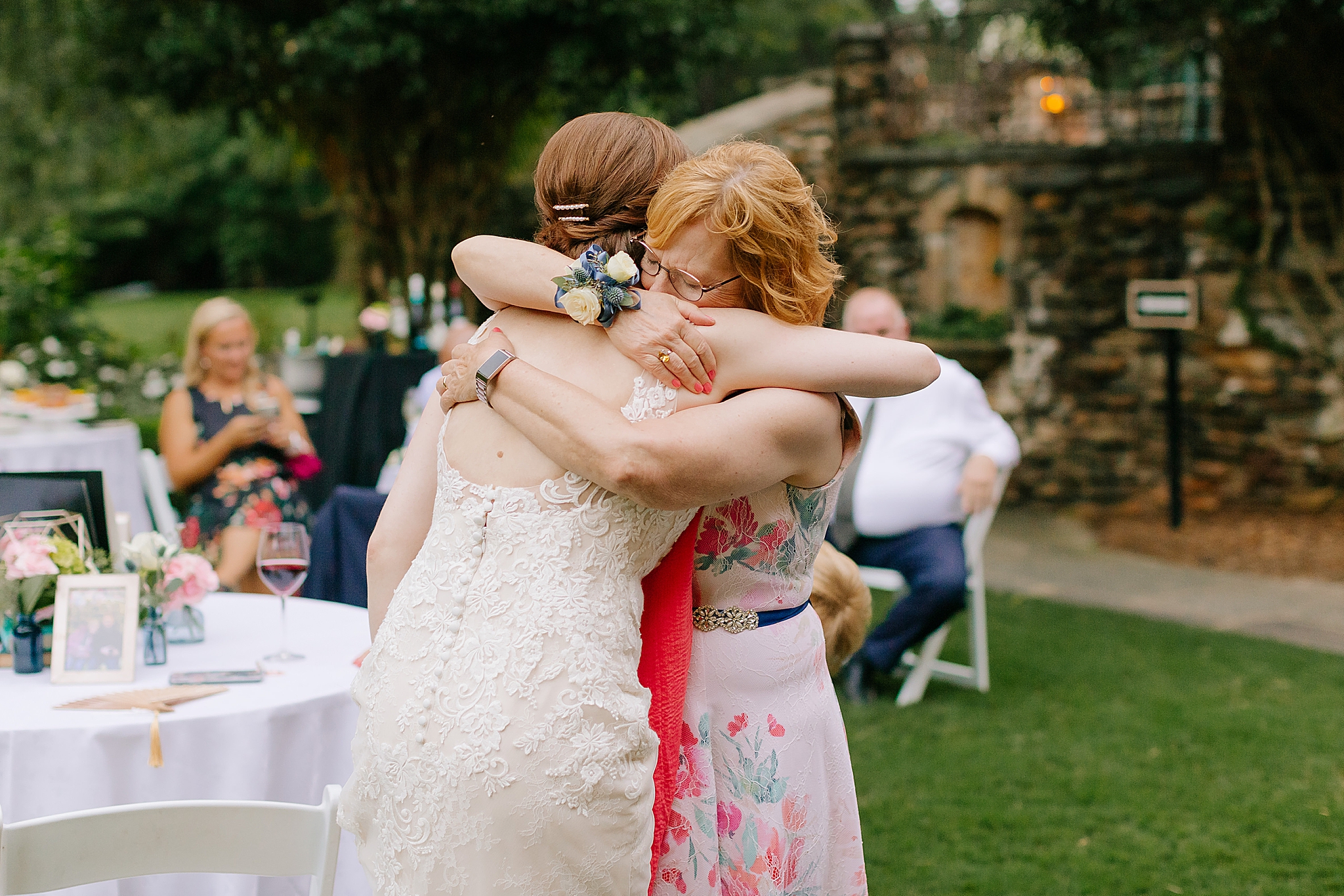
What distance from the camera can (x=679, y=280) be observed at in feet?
5.21

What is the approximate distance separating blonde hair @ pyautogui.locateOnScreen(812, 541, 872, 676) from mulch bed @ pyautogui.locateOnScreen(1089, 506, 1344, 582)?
5.57 meters

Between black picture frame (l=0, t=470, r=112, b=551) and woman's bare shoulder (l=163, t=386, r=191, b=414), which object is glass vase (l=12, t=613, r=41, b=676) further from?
woman's bare shoulder (l=163, t=386, r=191, b=414)

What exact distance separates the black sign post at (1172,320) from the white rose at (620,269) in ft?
24.1

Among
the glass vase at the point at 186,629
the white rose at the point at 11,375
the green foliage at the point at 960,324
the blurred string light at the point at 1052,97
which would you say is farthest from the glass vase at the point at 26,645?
the blurred string light at the point at 1052,97

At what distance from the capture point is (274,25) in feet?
26.5

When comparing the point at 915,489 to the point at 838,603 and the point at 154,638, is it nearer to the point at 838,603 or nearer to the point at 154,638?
the point at 838,603

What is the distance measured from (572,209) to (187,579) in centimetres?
127

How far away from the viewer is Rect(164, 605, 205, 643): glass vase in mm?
2492

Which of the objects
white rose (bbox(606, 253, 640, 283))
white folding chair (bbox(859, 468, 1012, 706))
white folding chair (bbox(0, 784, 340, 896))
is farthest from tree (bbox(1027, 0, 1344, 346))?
white folding chair (bbox(0, 784, 340, 896))

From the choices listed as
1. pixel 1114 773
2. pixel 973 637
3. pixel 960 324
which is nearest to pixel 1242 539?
pixel 960 324

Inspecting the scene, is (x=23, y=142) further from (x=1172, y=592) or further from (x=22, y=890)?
(x=22, y=890)

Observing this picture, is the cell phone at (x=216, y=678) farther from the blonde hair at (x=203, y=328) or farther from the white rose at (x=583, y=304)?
the blonde hair at (x=203, y=328)

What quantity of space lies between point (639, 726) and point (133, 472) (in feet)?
16.7

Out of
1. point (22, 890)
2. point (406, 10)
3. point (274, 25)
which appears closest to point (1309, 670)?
point (22, 890)
